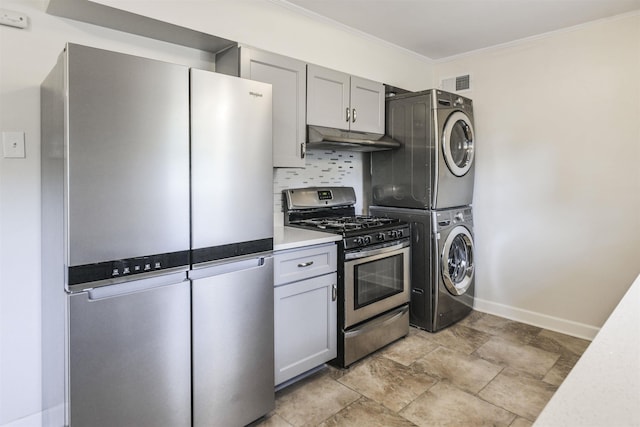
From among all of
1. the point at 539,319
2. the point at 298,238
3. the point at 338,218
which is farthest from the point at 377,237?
the point at 539,319

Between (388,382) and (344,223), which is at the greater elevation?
(344,223)

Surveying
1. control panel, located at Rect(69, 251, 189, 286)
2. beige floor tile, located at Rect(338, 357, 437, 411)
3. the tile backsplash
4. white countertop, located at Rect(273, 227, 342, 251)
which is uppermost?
the tile backsplash

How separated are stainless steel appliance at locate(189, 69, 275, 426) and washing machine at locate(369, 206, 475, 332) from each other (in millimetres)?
1611

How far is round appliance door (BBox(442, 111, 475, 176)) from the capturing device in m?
3.20

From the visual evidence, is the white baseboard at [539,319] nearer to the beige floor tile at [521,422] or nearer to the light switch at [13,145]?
the beige floor tile at [521,422]

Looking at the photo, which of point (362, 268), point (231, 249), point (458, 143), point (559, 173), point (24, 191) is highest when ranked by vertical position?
point (458, 143)

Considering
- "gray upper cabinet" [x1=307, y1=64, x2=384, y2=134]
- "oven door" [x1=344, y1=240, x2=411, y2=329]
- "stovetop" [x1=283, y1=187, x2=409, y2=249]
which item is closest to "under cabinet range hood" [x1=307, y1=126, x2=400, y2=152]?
"gray upper cabinet" [x1=307, y1=64, x2=384, y2=134]

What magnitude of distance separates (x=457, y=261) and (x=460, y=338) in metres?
0.71

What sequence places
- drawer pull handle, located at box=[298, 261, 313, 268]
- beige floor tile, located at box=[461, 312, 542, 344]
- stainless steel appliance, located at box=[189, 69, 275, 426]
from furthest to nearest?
beige floor tile, located at box=[461, 312, 542, 344]
drawer pull handle, located at box=[298, 261, 313, 268]
stainless steel appliance, located at box=[189, 69, 275, 426]

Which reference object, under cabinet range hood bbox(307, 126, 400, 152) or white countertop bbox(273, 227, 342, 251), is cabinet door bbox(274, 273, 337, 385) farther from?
under cabinet range hood bbox(307, 126, 400, 152)

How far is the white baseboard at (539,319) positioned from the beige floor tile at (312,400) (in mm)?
1946

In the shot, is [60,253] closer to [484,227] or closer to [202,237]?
[202,237]

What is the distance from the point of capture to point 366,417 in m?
2.08

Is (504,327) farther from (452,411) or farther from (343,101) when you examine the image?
(343,101)
